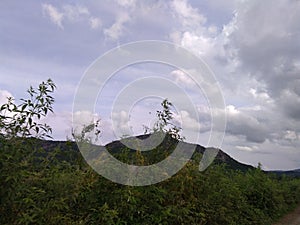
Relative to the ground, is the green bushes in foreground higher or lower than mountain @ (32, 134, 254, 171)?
lower

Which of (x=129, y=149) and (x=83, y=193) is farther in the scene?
(x=129, y=149)

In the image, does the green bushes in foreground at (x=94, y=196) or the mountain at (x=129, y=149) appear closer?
the green bushes in foreground at (x=94, y=196)

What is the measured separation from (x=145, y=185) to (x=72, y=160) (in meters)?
1.25

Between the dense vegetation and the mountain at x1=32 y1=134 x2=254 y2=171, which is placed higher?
the mountain at x1=32 y1=134 x2=254 y2=171

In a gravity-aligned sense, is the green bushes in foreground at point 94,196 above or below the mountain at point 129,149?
below

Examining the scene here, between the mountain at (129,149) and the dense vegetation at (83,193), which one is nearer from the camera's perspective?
the dense vegetation at (83,193)

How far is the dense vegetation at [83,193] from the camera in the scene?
3.71 m

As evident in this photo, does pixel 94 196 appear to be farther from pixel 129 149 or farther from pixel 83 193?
pixel 129 149

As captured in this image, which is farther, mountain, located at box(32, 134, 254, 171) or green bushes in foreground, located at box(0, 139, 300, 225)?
mountain, located at box(32, 134, 254, 171)

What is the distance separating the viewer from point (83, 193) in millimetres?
5520

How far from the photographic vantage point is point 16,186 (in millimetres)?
3652

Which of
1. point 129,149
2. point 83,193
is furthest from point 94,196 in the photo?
point 129,149

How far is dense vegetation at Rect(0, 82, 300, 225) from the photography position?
12.2 ft

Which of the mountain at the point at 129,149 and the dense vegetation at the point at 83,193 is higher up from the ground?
the mountain at the point at 129,149
